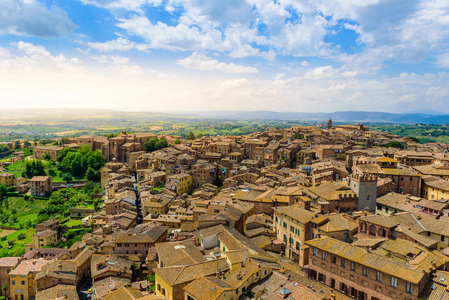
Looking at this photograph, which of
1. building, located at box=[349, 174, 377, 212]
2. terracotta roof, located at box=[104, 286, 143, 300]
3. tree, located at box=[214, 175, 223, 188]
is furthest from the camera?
tree, located at box=[214, 175, 223, 188]

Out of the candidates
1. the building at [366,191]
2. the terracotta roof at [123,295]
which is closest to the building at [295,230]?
the building at [366,191]

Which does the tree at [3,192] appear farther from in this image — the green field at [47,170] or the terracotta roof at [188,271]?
the terracotta roof at [188,271]

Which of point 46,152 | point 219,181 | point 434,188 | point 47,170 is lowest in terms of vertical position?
point 47,170

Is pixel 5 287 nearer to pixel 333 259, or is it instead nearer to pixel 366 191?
pixel 333 259

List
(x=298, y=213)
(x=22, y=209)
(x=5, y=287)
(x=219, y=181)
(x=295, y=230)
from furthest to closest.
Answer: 1. (x=22, y=209)
2. (x=219, y=181)
3. (x=5, y=287)
4. (x=298, y=213)
5. (x=295, y=230)

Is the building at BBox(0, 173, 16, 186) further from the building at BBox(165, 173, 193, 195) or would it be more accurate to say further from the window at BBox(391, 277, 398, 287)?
the window at BBox(391, 277, 398, 287)

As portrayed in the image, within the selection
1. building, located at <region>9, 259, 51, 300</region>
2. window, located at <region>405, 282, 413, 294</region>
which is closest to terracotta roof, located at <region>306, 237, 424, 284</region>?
window, located at <region>405, 282, 413, 294</region>

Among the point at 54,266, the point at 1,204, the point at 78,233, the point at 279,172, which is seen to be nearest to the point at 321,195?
the point at 279,172

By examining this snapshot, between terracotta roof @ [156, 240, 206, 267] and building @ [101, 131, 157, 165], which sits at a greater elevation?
building @ [101, 131, 157, 165]

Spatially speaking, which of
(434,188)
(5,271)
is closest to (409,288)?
(434,188)

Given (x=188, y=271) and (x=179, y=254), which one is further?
(x=179, y=254)

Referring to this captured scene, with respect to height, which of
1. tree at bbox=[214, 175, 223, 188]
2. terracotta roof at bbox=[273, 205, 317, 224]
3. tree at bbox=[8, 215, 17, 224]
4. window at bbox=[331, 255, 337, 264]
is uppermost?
terracotta roof at bbox=[273, 205, 317, 224]

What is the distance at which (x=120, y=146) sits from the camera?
98.1 meters

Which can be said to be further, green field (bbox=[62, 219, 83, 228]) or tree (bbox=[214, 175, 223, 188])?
tree (bbox=[214, 175, 223, 188])
